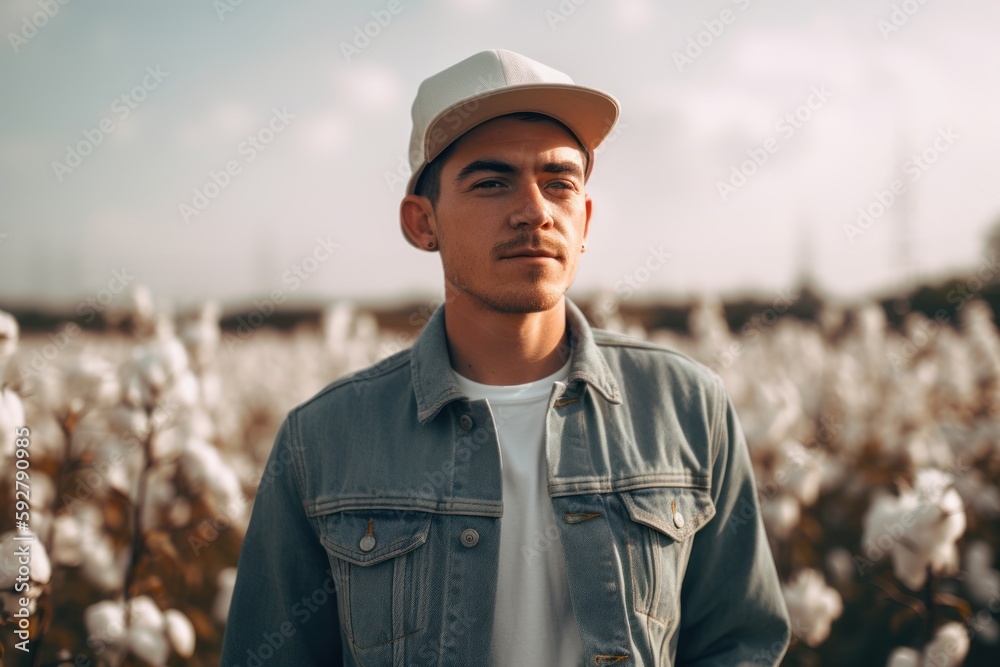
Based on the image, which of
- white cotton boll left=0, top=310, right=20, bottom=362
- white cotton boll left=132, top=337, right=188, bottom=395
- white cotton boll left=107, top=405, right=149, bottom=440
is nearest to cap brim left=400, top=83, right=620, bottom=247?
white cotton boll left=0, top=310, right=20, bottom=362

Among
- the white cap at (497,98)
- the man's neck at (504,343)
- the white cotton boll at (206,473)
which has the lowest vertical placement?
the white cotton boll at (206,473)

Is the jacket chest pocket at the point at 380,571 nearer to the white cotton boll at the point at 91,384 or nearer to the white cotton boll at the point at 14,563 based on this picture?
the white cotton boll at the point at 14,563

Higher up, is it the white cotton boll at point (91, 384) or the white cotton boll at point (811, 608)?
the white cotton boll at point (91, 384)

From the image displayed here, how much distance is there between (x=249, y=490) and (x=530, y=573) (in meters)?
3.08

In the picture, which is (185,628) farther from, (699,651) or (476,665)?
(699,651)

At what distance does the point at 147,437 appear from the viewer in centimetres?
285

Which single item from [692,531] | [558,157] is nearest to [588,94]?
[558,157]

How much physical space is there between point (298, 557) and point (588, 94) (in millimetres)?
1276

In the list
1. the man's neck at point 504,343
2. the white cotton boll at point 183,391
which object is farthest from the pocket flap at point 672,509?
the white cotton boll at point 183,391

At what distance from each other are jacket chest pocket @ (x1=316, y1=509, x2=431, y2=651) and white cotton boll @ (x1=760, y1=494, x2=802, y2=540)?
225cm

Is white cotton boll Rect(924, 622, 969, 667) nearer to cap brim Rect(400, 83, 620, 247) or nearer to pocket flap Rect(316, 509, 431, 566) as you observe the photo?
pocket flap Rect(316, 509, 431, 566)

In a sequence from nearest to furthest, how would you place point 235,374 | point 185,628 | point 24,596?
point 24,596 < point 185,628 < point 235,374

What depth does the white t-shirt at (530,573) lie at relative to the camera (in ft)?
5.40

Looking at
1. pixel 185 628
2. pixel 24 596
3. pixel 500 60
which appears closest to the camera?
pixel 500 60
